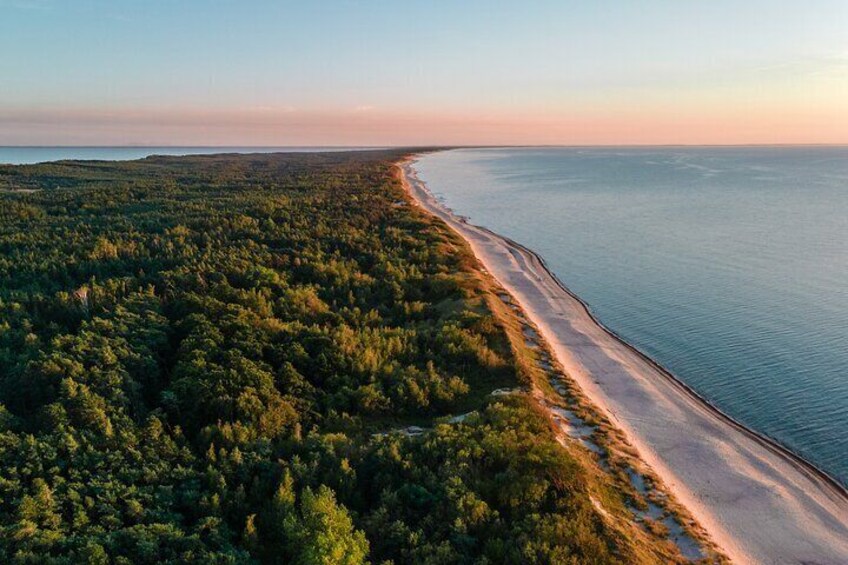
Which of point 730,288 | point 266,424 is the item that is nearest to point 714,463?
point 266,424

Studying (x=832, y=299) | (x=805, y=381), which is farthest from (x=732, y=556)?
(x=832, y=299)

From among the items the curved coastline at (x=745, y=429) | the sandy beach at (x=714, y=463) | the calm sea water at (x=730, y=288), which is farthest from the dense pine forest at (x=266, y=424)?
the calm sea water at (x=730, y=288)

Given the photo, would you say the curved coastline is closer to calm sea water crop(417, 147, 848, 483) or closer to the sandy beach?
the sandy beach

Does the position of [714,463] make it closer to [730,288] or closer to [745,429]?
[745,429]

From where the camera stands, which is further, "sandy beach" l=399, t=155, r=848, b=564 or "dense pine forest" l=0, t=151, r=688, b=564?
"sandy beach" l=399, t=155, r=848, b=564

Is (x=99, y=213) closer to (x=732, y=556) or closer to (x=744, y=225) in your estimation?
(x=732, y=556)

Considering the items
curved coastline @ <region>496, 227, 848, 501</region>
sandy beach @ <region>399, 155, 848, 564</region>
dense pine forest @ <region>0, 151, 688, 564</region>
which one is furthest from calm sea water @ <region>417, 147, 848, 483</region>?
dense pine forest @ <region>0, 151, 688, 564</region>
